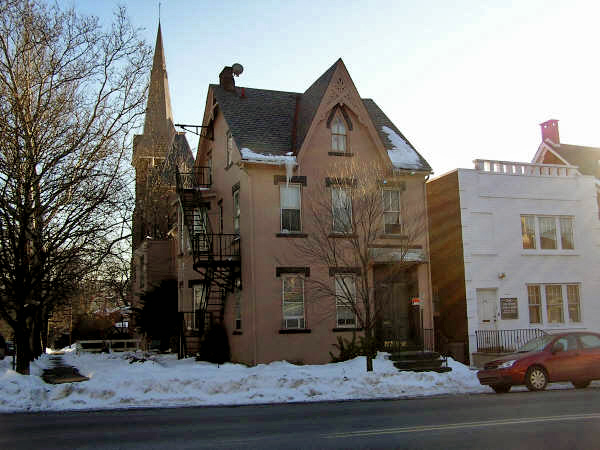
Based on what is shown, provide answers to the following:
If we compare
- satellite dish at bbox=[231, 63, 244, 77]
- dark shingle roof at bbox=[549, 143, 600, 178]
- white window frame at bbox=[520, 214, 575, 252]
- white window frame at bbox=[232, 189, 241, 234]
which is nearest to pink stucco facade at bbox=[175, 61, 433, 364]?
white window frame at bbox=[232, 189, 241, 234]

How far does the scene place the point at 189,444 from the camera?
29.7 ft

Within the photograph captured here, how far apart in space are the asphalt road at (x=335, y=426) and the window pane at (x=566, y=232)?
553 inches

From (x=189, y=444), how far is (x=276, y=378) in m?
7.97

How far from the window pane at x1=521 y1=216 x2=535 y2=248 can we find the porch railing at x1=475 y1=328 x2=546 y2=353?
3552 millimetres

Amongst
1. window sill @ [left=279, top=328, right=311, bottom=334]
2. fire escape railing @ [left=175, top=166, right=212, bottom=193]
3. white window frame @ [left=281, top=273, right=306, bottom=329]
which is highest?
fire escape railing @ [left=175, top=166, right=212, bottom=193]

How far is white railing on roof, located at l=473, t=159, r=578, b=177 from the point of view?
86.8 ft

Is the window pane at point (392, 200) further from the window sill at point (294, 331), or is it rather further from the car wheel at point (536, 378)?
the car wheel at point (536, 378)

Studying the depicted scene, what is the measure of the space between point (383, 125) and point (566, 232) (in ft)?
29.4

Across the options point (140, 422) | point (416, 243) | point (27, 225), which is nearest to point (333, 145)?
point (416, 243)

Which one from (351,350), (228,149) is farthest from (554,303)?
(228,149)

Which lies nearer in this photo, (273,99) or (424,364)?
(424,364)

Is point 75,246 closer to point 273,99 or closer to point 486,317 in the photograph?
point 273,99

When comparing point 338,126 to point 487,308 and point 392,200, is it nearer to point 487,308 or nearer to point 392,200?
point 392,200

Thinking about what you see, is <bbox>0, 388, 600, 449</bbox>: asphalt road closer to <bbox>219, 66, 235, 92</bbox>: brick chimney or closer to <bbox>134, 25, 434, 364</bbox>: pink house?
<bbox>134, 25, 434, 364</bbox>: pink house
